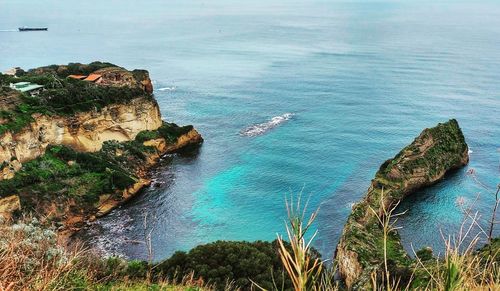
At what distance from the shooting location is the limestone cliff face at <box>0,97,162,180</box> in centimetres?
4528

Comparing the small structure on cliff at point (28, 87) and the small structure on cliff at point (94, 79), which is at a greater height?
the small structure on cliff at point (94, 79)

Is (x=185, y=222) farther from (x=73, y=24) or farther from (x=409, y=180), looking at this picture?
(x=73, y=24)

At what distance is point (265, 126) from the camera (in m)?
69.7

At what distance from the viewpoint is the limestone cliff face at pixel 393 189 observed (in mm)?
33969

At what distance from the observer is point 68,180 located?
47.4 meters

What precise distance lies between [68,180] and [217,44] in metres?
101

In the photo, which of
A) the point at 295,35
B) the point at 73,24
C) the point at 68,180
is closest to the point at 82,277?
the point at 68,180

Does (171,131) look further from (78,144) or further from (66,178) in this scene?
(66,178)

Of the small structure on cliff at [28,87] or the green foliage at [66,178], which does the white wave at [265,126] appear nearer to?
the green foliage at [66,178]

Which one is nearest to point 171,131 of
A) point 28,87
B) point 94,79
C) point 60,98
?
point 94,79

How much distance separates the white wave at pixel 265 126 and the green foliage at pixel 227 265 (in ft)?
141

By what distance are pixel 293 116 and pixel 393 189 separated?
2683 centimetres

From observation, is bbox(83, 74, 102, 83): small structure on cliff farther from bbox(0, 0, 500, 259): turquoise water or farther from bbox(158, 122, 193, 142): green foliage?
bbox(0, 0, 500, 259): turquoise water

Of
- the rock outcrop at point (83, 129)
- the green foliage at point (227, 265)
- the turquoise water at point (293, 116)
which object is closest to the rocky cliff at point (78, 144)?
the rock outcrop at point (83, 129)
